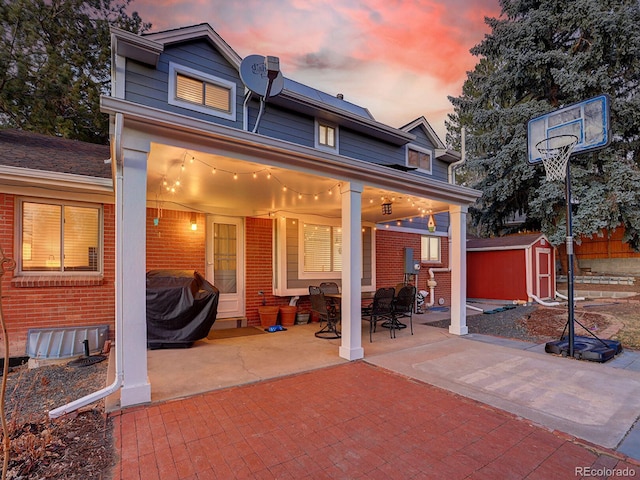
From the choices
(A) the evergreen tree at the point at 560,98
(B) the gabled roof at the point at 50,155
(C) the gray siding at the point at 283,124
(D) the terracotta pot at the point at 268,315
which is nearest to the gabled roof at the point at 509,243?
(A) the evergreen tree at the point at 560,98

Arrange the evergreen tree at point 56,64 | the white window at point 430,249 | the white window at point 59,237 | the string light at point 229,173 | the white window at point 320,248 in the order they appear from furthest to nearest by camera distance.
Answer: the white window at point 430,249
the evergreen tree at point 56,64
the white window at point 320,248
the white window at point 59,237
the string light at point 229,173

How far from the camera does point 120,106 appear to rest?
306 centimetres

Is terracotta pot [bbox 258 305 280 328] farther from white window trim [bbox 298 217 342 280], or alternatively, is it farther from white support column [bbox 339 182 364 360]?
white support column [bbox 339 182 364 360]

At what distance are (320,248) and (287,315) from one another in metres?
1.88

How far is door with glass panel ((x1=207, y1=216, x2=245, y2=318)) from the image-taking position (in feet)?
23.2

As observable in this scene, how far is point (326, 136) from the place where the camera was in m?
8.38

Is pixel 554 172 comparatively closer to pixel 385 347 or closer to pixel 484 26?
pixel 385 347

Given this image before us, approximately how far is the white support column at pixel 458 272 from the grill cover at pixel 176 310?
185 inches

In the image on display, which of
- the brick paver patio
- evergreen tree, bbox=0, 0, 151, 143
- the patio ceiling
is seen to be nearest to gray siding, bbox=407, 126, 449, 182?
the patio ceiling

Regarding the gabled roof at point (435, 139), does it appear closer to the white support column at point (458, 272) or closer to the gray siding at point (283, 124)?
the gray siding at point (283, 124)

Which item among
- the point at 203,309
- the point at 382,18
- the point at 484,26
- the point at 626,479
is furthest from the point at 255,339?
the point at 484,26

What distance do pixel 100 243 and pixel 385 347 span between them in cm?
530

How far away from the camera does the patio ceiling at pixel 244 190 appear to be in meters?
4.17

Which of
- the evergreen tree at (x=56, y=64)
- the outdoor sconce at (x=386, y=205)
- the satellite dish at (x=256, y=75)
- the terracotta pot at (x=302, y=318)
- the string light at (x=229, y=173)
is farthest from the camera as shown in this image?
the evergreen tree at (x=56, y=64)
